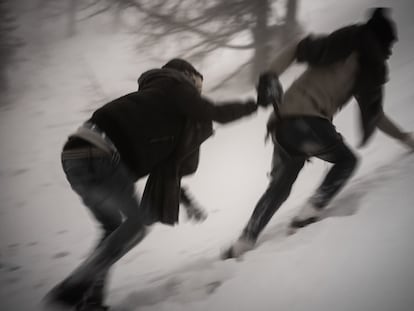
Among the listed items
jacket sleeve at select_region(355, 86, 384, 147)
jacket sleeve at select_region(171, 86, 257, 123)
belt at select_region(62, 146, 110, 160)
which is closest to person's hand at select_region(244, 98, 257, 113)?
jacket sleeve at select_region(171, 86, 257, 123)

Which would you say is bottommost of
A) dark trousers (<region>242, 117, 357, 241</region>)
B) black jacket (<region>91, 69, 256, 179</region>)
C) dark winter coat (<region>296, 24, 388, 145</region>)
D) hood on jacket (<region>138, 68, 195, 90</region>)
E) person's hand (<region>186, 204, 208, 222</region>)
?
person's hand (<region>186, 204, 208, 222</region>)

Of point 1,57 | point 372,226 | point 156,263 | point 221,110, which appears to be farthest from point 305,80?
point 1,57

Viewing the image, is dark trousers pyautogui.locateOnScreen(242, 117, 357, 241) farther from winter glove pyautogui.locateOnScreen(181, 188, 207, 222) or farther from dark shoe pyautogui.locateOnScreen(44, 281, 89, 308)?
dark shoe pyautogui.locateOnScreen(44, 281, 89, 308)

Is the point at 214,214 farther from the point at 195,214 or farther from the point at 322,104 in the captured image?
the point at 322,104

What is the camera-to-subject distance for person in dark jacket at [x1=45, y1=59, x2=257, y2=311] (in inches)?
32.2

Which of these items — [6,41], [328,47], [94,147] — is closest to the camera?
[94,147]

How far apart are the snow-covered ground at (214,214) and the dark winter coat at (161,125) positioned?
85 millimetres

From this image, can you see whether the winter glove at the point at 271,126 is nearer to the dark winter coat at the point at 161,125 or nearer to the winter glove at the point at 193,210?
the dark winter coat at the point at 161,125

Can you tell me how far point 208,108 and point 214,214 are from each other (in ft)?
1.00

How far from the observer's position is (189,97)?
33.9 inches

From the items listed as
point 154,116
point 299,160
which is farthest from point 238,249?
point 154,116

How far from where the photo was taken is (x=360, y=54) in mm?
893

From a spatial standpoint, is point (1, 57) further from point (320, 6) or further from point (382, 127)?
point (382, 127)

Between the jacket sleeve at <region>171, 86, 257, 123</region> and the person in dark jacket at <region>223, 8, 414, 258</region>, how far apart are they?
0.05m
